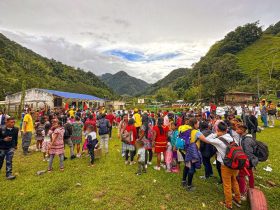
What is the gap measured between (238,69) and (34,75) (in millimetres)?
77728

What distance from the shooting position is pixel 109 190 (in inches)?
221

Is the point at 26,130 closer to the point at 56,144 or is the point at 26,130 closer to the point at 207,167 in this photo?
the point at 56,144

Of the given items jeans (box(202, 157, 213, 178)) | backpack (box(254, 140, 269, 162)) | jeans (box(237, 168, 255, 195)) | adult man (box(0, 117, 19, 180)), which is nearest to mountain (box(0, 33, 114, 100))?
adult man (box(0, 117, 19, 180))

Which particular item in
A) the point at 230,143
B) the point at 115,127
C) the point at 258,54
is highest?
the point at 258,54

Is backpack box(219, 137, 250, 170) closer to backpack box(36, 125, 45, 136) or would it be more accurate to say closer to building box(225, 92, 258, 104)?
backpack box(36, 125, 45, 136)

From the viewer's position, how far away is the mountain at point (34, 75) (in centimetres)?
4775

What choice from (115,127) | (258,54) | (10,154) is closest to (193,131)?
(10,154)

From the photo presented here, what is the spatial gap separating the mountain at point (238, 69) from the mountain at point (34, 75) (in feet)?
108

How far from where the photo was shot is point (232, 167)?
423 cm

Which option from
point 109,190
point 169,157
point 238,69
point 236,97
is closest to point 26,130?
point 109,190

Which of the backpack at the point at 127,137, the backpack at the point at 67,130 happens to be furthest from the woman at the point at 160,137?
the backpack at the point at 67,130

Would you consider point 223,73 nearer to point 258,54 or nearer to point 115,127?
point 258,54

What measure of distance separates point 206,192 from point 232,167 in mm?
1606

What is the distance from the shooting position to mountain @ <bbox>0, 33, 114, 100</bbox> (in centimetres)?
4775
